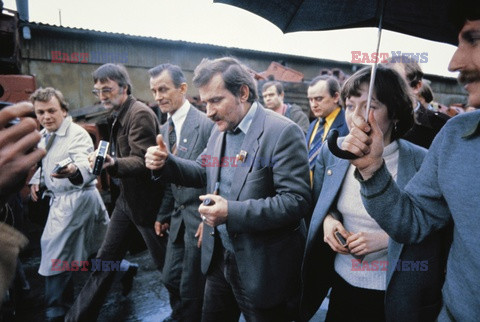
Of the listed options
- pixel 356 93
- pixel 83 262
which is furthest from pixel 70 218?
pixel 356 93

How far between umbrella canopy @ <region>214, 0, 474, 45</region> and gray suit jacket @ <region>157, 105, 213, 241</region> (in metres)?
1.55

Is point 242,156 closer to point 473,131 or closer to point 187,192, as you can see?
point 187,192

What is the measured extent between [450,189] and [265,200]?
102 centimetres

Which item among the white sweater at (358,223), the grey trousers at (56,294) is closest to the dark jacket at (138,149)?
the grey trousers at (56,294)

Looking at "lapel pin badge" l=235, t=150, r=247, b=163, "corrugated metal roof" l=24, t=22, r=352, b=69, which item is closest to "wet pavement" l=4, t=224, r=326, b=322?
"lapel pin badge" l=235, t=150, r=247, b=163

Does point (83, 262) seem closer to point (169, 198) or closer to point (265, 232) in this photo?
point (169, 198)

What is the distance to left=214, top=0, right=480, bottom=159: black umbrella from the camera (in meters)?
1.48

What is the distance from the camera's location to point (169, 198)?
3.39 m

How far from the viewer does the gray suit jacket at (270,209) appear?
1.94 m

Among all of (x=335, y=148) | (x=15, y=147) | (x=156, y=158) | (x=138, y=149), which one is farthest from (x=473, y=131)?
(x=138, y=149)

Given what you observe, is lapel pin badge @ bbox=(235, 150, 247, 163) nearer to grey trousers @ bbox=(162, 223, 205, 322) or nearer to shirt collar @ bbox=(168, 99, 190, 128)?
grey trousers @ bbox=(162, 223, 205, 322)

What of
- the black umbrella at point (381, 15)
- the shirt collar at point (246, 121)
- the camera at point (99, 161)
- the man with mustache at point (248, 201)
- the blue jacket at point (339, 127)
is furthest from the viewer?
the blue jacket at point (339, 127)

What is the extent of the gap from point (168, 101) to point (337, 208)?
226cm

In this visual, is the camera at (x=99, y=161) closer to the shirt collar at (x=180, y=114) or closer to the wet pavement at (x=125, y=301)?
the shirt collar at (x=180, y=114)
